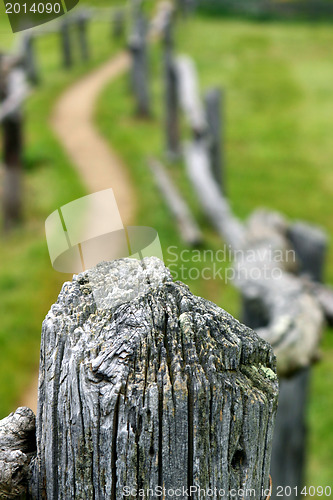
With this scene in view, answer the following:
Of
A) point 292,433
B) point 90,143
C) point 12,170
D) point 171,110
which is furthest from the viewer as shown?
point 90,143

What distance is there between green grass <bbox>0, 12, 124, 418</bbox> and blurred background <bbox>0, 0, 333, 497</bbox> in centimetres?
2

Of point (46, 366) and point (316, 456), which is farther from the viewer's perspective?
point (316, 456)

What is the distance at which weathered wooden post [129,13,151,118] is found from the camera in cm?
1308

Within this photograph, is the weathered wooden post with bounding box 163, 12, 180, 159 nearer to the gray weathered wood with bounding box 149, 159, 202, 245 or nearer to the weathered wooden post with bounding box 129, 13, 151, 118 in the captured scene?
the gray weathered wood with bounding box 149, 159, 202, 245

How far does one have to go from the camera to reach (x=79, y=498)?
43.9 inches

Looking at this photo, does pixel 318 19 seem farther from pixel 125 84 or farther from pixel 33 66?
pixel 33 66

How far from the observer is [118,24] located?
1914 cm

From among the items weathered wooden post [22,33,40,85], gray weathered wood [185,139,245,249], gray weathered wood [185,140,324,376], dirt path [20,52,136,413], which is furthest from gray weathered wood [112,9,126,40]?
gray weathered wood [185,140,324,376]

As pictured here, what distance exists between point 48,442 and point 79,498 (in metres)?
0.12

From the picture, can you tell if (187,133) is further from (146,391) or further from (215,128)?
(146,391)

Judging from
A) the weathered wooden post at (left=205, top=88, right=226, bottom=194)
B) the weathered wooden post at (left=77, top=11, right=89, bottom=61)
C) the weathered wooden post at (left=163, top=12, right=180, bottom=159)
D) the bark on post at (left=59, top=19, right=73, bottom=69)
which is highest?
the weathered wooden post at (left=77, top=11, right=89, bottom=61)

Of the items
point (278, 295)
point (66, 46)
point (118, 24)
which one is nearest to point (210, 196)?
point (278, 295)

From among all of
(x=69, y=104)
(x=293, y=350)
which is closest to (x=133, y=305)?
(x=293, y=350)

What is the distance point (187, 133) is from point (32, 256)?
6967 mm
